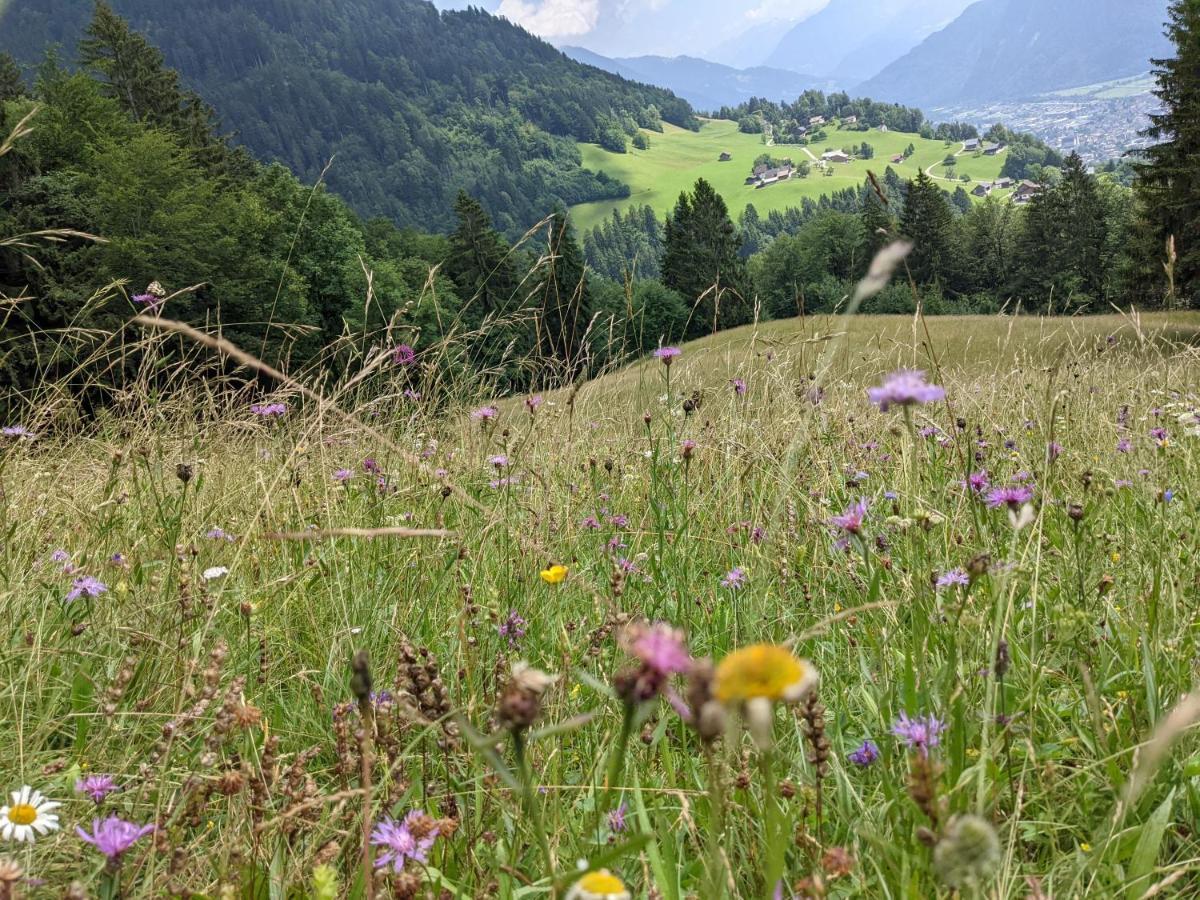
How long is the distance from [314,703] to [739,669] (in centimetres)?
163

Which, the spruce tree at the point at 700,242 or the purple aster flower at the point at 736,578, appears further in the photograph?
the spruce tree at the point at 700,242

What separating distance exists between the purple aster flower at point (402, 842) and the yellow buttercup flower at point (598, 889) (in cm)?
41

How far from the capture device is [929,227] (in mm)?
56875

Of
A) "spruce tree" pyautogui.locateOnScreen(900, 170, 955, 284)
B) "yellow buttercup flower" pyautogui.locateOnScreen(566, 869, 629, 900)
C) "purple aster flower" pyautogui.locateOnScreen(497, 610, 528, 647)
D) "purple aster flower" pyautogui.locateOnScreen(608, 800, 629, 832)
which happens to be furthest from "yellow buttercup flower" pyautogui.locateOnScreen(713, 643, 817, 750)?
"spruce tree" pyautogui.locateOnScreen(900, 170, 955, 284)

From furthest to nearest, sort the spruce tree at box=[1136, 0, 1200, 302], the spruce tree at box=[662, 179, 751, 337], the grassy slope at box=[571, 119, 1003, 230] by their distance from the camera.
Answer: the grassy slope at box=[571, 119, 1003, 230]
the spruce tree at box=[662, 179, 751, 337]
the spruce tree at box=[1136, 0, 1200, 302]

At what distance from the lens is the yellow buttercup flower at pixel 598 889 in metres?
0.58

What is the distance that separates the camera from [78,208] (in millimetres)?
25500

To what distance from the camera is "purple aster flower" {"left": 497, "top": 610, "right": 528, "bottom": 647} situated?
5.86 feet

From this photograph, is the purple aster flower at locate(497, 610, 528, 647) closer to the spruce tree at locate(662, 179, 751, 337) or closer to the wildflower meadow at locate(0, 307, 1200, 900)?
the wildflower meadow at locate(0, 307, 1200, 900)

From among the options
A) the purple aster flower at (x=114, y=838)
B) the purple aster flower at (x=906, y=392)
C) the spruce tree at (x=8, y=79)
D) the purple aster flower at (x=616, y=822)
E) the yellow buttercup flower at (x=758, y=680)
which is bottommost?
the purple aster flower at (x=616, y=822)

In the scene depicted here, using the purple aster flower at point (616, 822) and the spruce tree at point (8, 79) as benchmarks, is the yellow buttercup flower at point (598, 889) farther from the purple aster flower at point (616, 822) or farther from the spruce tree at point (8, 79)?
the spruce tree at point (8, 79)

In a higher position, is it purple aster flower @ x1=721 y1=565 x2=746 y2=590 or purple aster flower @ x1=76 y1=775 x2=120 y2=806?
purple aster flower @ x1=76 y1=775 x2=120 y2=806

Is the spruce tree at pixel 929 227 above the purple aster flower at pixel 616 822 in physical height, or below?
above

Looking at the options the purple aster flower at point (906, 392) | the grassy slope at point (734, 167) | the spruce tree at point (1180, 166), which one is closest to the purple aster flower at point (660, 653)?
the purple aster flower at point (906, 392)
